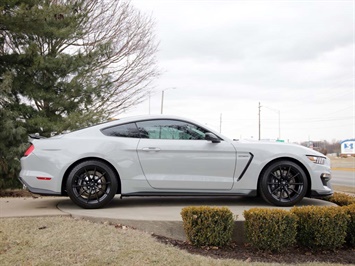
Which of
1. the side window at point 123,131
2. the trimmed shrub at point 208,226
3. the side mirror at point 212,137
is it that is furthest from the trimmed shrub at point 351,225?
the side window at point 123,131

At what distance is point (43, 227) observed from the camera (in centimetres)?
420

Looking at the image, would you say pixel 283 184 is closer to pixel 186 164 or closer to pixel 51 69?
A: pixel 186 164

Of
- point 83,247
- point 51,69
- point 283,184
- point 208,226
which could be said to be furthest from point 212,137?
point 51,69

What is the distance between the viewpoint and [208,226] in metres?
4.14

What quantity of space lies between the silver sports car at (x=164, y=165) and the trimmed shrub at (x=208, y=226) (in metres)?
0.99

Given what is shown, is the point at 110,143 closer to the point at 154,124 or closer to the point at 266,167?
the point at 154,124

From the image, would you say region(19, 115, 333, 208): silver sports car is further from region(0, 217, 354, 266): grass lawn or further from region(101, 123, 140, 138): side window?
region(0, 217, 354, 266): grass lawn

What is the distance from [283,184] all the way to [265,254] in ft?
4.99

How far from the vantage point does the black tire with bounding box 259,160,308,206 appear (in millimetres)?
5277

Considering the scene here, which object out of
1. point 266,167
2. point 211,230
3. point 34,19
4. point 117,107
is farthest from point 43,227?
point 117,107

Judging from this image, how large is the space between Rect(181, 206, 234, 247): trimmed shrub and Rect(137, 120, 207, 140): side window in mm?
1399

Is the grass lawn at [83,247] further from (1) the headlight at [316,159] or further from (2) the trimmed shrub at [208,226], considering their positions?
(1) the headlight at [316,159]

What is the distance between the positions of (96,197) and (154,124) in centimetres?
132

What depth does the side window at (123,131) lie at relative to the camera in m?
5.31
